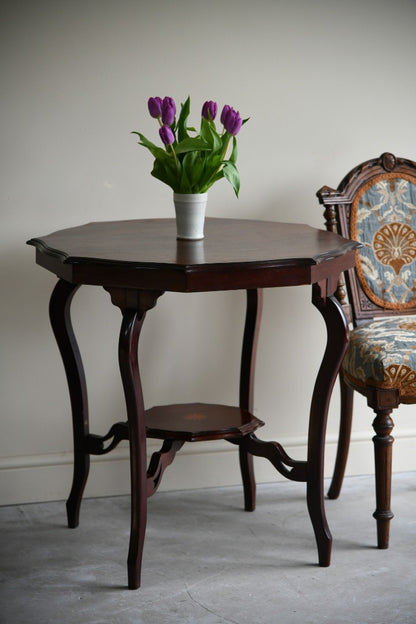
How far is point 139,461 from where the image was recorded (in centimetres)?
220

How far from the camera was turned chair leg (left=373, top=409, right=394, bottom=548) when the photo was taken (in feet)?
7.98

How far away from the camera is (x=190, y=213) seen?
2.27m

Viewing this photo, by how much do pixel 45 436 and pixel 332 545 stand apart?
1.07m

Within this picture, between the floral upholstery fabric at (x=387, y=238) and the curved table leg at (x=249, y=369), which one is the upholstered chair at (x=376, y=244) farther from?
the curved table leg at (x=249, y=369)

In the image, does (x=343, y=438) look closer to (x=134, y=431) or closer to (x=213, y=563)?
(x=213, y=563)

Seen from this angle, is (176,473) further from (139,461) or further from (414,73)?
(414,73)

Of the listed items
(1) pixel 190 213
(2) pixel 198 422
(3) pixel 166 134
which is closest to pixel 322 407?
(2) pixel 198 422

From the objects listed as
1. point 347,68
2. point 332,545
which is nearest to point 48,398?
point 332,545

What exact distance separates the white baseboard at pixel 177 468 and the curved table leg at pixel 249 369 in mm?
226

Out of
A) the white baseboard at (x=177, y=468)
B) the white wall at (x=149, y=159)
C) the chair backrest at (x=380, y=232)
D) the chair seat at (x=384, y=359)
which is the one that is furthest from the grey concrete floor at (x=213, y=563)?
the chair backrest at (x=380, y=232)

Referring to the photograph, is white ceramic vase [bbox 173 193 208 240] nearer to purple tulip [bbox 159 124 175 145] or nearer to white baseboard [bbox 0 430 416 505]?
purple tulip [bbox 159 124 175 145]

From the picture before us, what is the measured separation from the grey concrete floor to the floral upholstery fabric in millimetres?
723

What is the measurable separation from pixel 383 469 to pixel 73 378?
0.99 meters

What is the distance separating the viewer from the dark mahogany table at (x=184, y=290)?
2.02 metres
